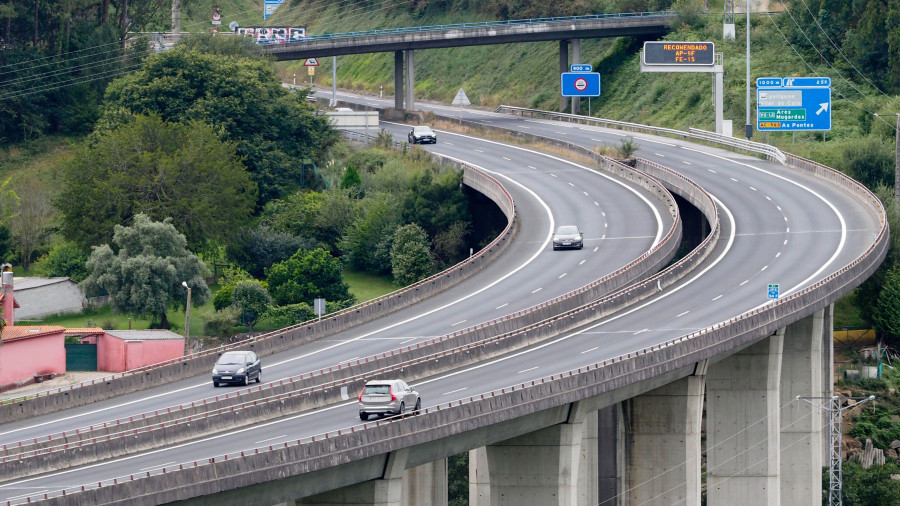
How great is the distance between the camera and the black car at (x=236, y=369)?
58.0 m

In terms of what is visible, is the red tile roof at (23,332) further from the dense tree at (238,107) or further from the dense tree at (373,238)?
the dense tree at (238,107)

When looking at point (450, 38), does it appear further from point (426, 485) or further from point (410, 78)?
point (426, 485)

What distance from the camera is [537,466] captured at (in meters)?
54.3

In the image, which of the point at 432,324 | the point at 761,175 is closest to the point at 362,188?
the point at 761,175

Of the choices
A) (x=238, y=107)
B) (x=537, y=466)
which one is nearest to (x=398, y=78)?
(x=238, y=107)

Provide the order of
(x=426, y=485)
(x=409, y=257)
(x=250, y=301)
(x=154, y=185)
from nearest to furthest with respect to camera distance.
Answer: (x=426, y=485), (x=250, y=301), (x=154, y=185), (x=409, y=257)

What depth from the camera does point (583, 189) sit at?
100062 millimetres

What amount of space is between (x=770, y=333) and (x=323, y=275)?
2962cm

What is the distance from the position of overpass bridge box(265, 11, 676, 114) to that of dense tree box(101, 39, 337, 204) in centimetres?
1890

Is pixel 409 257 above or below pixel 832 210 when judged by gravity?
below

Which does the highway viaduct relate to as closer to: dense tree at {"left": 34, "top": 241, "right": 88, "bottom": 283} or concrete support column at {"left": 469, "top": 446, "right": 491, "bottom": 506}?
concrete support column at {"left": 469, "top": 446, "right": 491, "bottom": 506}

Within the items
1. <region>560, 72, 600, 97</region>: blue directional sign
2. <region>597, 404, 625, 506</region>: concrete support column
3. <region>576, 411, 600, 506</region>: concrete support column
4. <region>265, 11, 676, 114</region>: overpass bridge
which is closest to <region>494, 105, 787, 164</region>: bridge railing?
<region>560, 72, 600, 97</region>: blue directional sign

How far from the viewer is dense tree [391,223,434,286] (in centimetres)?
9150

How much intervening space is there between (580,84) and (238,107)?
3949cm
